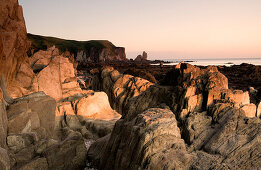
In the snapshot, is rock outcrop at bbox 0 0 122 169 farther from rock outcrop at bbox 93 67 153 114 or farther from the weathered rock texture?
rock outcrop at bbox 93 67 153 114

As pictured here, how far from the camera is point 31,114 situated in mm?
10305

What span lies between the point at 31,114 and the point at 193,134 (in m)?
7.85

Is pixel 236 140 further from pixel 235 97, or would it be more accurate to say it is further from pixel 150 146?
pixel 235 97

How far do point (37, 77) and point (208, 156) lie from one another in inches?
596

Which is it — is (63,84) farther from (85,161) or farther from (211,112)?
(211,112)

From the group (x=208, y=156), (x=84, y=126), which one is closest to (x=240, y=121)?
(x=208, y=156)

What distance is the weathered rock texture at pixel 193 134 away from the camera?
5578 millimetres

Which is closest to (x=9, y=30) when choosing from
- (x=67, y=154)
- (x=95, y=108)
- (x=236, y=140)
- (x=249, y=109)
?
(x=67, y=154)

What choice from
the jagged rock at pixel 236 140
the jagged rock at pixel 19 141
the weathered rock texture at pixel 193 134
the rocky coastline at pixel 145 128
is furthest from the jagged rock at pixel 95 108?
the jagged rock at pixel 236 140

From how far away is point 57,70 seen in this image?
18.7 meters

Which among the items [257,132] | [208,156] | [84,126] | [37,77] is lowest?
[84,126]

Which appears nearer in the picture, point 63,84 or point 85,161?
point 85,161

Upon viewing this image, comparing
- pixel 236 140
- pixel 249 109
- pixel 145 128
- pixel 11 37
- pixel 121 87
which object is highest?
pixel 11 37

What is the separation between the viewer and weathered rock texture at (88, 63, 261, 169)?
18.3ft
